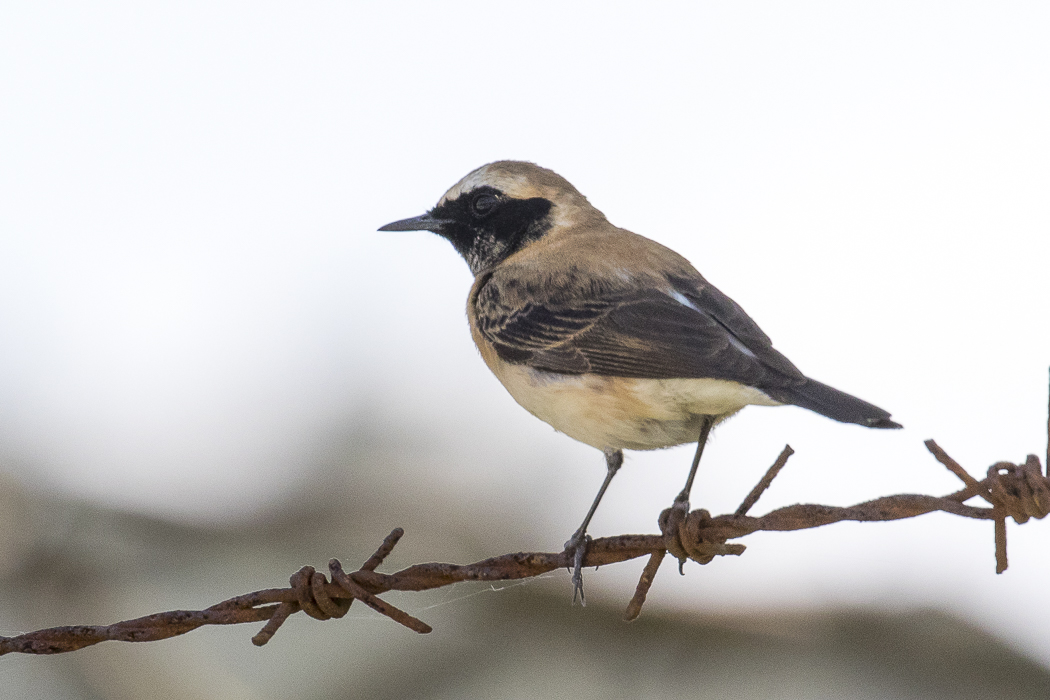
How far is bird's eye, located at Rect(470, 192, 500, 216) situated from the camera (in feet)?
21.3

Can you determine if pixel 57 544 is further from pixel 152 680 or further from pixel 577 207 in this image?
pixel 577 207

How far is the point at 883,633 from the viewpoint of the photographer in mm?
8953

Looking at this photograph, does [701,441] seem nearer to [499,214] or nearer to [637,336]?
[637,336]

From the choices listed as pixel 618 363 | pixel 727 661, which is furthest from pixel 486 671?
pixel 618 363

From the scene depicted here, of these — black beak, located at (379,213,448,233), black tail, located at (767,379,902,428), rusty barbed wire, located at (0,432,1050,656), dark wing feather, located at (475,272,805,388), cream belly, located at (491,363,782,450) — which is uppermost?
black beak, located at (379,213,448,233)

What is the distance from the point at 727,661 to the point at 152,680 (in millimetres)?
4782

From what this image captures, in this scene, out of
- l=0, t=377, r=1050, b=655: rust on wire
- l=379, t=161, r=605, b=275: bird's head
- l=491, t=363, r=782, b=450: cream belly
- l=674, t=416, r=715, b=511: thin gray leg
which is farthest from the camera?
l=379, t=161, r=605, b=275: bird's head

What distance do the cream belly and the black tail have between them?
7.9 inches

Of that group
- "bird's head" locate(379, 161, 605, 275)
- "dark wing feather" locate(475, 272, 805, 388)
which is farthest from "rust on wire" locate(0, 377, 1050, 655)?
"bird's head" locate(379, 161, 605, 275)

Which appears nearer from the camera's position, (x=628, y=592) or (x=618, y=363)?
(x=618, y=363)

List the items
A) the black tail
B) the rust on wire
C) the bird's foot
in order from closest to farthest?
the rust on wire, the black tail, the bird's foot

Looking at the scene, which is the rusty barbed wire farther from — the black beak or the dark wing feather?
the black beak

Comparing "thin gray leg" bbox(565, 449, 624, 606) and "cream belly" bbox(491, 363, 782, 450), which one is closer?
"thin gray leg" bbox(565, 449, 624, 606)

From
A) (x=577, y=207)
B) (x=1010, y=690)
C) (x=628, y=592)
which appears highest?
(x=577, y=207)
